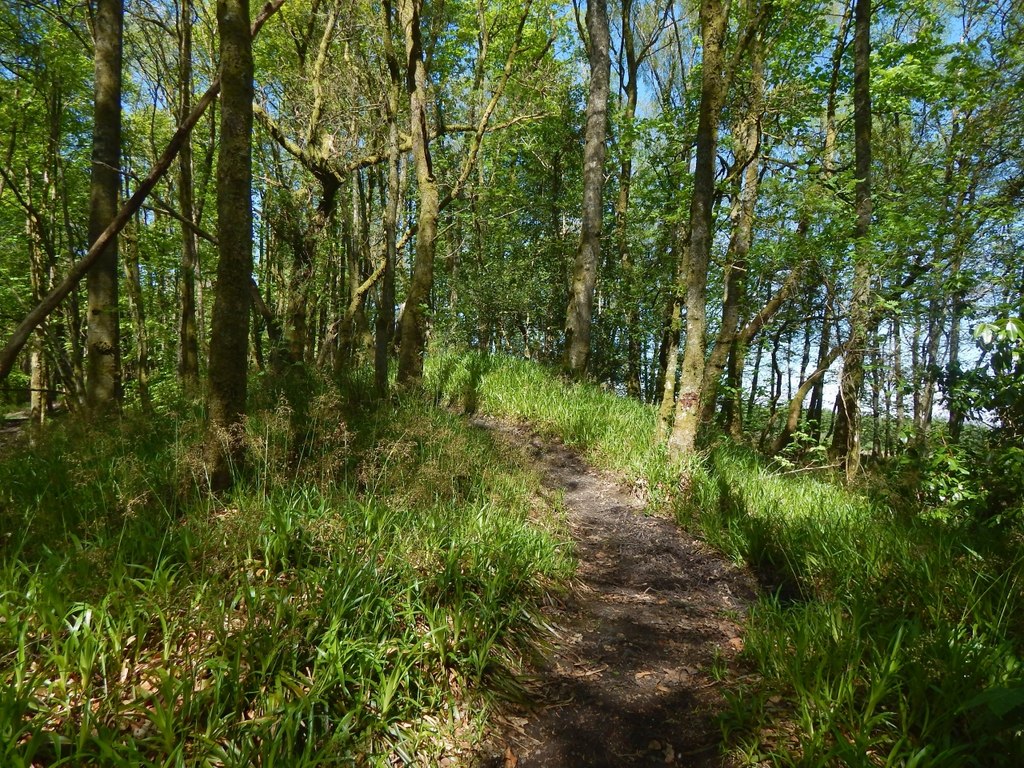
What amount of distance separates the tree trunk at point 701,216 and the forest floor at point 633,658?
1353 millimetres

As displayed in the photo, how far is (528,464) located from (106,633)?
4.40 meters

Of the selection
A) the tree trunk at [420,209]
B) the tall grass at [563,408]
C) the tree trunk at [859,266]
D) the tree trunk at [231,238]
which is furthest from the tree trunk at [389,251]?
the tree trunk at [859,266]

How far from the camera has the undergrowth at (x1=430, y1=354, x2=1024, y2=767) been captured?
1.94 metres

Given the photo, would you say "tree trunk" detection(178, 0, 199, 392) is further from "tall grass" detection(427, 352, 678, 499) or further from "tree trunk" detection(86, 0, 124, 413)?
"tall grass" detection(427, 352, 678, 499)

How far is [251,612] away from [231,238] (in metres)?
2.54

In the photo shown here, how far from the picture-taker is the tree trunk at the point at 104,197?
199 inches

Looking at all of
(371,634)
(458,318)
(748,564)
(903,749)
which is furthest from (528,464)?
(458,318)

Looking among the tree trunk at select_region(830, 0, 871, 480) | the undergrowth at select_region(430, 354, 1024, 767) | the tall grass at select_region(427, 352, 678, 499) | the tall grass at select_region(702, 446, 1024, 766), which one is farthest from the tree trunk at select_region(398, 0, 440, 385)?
the tree trunk at select_region(830, 0, 871, 480)

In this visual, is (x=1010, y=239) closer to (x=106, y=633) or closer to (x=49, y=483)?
(x=106, y=633)

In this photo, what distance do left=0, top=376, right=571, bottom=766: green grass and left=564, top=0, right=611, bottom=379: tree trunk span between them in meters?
5.97

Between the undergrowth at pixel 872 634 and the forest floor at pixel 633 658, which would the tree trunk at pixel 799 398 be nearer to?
the undergrowth at pixel 872 634

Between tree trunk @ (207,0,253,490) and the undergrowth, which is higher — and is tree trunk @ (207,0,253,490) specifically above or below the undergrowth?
above

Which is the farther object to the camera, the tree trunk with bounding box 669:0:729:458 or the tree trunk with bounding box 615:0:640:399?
the tree trunk with bounding box 615:0:640:399

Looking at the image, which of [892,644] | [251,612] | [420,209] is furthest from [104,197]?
[892,644]
